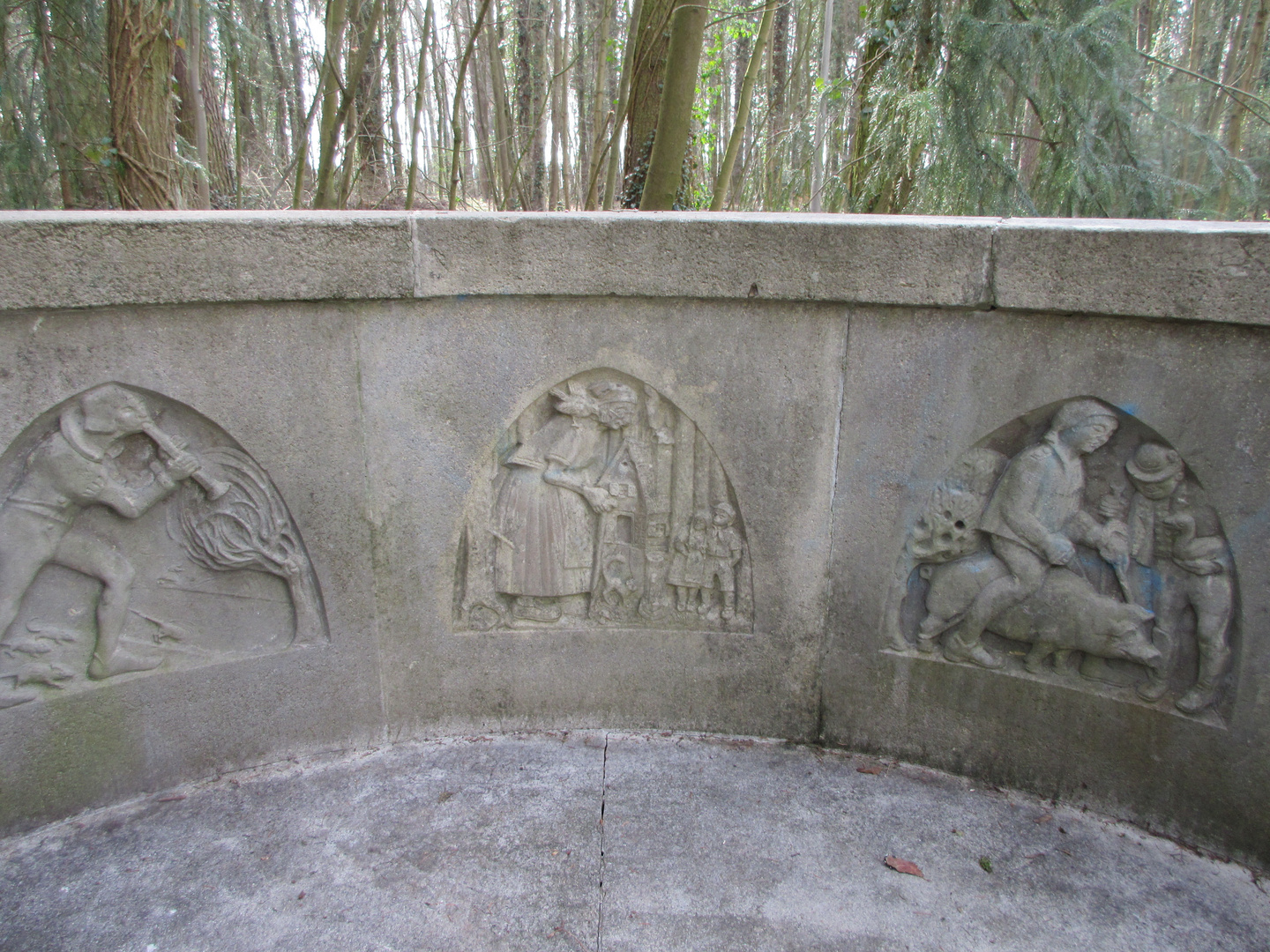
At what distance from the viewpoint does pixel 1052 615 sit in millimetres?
2844

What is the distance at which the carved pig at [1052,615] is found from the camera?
2766 millimetres

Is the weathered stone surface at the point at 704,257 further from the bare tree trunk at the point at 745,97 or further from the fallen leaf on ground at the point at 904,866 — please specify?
the bare tree trunk at the point at 745,97

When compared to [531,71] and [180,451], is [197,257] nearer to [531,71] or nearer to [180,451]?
[180,451]

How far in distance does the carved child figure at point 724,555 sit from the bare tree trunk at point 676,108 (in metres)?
3.17

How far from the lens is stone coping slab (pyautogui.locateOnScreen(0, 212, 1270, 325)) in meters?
2.40

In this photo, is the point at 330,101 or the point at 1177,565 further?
the point at 330,101

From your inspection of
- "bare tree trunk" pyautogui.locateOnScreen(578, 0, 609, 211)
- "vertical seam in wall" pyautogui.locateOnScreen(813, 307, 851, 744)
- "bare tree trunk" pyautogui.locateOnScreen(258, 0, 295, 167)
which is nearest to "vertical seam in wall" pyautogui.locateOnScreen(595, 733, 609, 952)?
"vertical seam in wall" pyautogui.locateOnScreen(813, 307, 851, 744)

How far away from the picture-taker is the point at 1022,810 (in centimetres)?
296

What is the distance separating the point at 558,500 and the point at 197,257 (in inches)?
55.8

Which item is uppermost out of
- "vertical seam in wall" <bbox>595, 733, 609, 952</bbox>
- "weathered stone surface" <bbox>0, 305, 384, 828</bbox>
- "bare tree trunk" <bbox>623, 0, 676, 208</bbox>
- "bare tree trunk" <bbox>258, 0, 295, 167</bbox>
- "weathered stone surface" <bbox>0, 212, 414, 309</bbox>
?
"bare tree trunk" <bbox>258, 0, 295, 167</bbox>

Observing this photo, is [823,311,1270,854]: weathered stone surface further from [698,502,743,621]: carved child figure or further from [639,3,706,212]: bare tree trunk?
[639,3,706,212]: bare tree trunk

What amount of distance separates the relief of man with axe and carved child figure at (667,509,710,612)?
1.71 metres

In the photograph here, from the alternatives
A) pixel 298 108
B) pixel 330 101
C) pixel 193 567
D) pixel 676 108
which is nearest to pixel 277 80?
pixel 298 108

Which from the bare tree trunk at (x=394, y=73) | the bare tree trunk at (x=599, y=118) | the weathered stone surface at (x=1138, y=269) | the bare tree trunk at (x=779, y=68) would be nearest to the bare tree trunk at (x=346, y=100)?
the bare tree trunk at (x=599, y=118)
